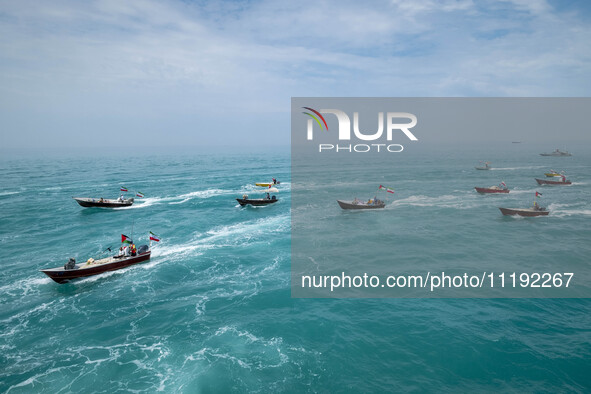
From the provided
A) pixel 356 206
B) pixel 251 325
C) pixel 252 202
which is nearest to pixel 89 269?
pixel 251 325

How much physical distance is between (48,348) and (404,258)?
45.4 m

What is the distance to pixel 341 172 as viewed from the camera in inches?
5556

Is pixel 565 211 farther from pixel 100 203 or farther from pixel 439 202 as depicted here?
pixel 100 203

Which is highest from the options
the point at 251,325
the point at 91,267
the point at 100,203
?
the point at 100,203

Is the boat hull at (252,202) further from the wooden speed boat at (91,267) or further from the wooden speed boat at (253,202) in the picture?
the wooden speed boat at (91,267)

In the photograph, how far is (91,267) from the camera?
44.0 meters

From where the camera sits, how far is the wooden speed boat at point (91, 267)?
4234cm

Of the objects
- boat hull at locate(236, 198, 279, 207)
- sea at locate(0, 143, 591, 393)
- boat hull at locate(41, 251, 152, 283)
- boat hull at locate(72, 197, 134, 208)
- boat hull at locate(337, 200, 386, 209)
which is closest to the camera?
sea at locate(0, 143, 591, 393)

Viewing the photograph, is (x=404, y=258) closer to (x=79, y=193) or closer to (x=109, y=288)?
(x=109, y=288)

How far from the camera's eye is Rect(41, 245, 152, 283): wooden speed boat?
4234cm

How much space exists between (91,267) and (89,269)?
360 mm

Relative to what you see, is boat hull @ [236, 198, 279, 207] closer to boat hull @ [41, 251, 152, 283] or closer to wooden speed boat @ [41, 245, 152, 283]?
wooden speed boat @ [41, 245, 152, 283]

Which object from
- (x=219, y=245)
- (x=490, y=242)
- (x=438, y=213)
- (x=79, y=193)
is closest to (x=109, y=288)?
(x=219, y=245)

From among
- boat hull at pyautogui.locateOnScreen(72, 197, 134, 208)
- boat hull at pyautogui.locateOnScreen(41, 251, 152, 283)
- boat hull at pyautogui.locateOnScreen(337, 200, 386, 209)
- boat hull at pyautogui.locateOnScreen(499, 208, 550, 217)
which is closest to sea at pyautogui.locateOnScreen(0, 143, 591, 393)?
boat hull at pyautogui.locateOnScreen(41, 251, 152, 283)
